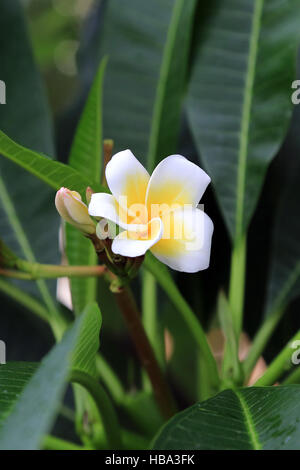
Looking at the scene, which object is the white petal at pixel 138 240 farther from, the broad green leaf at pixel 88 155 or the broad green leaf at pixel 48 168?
the broad green leaf at pixel 88 155

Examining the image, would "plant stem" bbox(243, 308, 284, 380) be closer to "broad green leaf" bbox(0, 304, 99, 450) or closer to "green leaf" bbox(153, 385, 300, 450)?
"green leaf" bbox(153, 385, 300, 450)


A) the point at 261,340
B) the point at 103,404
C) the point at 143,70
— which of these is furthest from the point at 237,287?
the point at 143,70

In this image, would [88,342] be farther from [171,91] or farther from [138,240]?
[171,91]

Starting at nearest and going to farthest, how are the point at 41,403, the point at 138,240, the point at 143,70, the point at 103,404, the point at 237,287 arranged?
1. the point at 41,403
2. the point at 138,240
3. the point at 103,404
4. the point at 237,287
5. the point at 143,70

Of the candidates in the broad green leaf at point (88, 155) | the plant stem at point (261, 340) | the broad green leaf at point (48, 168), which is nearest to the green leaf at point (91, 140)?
the broad green leaf at point (88, 155)
